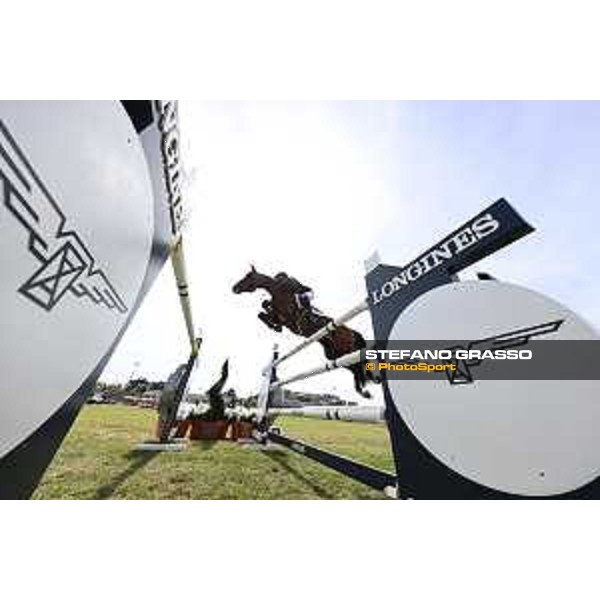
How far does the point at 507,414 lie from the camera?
1.36 metres

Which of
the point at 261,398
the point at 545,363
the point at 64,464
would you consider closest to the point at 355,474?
the point at 545,363

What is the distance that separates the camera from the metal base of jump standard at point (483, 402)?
1.30 m

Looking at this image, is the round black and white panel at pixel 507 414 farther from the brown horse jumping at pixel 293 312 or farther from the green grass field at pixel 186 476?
the brown horse jumping at pixel 293 312

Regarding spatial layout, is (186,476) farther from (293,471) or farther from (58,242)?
(58,242)

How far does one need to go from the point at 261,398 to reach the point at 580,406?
149 inches

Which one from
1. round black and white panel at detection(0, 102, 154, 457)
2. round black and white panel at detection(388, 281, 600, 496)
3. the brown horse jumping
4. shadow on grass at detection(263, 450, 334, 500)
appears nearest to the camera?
round black and white panel at detection(0, 102, 154, 457)

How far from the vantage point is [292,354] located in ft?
12.5

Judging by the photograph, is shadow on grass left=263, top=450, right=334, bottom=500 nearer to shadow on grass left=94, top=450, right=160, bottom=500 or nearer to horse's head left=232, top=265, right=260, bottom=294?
shadow on grass left=94, top=450, right=160, bottom=500

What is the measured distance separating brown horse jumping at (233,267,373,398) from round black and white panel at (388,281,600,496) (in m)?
2.41

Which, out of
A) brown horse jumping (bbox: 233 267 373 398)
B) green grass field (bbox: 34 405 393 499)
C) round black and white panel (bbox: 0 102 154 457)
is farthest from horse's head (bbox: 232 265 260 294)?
round black and white panel (bbox: 0 102 154 457)

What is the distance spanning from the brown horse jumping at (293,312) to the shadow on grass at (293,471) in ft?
3.39

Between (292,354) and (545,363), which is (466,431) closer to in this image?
(545,363)

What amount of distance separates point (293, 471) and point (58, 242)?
7.67 ft

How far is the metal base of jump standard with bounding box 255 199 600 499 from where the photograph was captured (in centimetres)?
130
